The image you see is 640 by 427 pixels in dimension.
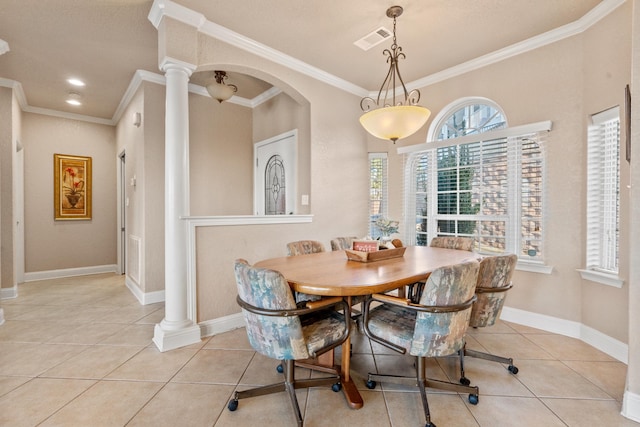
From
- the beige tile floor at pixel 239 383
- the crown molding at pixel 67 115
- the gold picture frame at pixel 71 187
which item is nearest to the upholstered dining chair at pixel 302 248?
the beige tile floor at pixel 239 383

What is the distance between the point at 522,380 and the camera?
80.0 inches

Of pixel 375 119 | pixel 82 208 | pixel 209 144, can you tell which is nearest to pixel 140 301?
pixel 209 144

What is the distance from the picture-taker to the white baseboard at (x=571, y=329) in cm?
235

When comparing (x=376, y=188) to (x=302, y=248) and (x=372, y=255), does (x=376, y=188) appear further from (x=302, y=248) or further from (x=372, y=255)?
(x=372, y=255)

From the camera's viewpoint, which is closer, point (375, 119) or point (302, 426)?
point (302, 426)

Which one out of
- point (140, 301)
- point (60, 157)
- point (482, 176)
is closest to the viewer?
point (482, 176)

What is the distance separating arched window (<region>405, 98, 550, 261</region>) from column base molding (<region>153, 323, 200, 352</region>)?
2766 mm

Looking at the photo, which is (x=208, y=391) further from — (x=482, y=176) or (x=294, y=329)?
(x=482, y=176)

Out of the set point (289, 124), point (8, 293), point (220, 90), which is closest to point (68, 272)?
point (8, 293)

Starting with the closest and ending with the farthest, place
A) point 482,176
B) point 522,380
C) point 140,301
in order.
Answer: point 522,380, point 482,176, point 140,301

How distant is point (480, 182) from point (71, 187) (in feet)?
20.7

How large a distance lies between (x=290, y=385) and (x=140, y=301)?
296cm

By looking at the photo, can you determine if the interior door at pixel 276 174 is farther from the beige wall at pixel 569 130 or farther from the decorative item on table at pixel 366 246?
the beige wall at pixel 569 130

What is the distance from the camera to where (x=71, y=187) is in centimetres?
513
